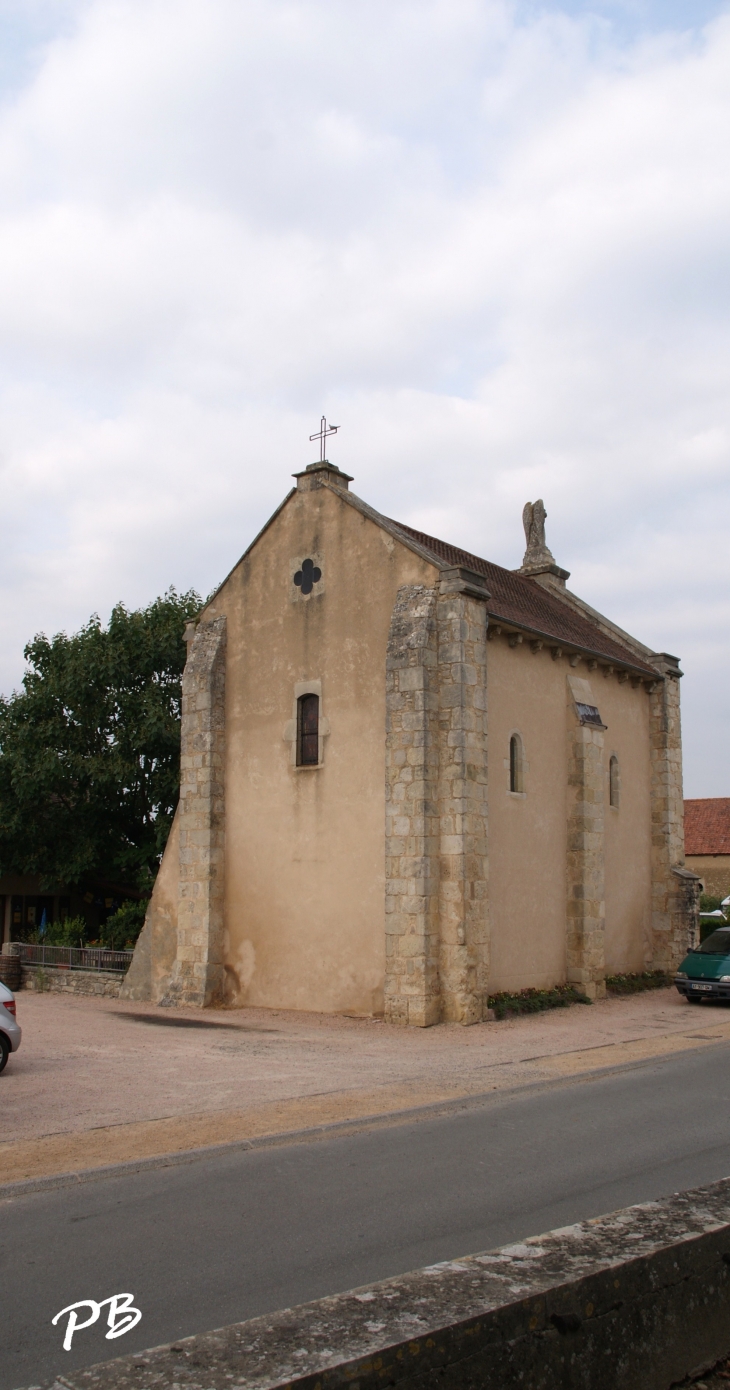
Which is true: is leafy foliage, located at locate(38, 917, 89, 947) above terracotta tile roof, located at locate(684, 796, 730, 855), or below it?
below

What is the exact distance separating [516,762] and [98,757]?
13.8m

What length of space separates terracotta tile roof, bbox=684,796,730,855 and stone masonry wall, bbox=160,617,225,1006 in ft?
97.9

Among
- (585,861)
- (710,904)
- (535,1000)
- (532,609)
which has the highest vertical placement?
(532,609)

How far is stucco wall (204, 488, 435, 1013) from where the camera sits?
17406 millimetres

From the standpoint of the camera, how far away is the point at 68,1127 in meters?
9.43

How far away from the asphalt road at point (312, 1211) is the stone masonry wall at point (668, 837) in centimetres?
1369

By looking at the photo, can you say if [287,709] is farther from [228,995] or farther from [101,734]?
[101,734]

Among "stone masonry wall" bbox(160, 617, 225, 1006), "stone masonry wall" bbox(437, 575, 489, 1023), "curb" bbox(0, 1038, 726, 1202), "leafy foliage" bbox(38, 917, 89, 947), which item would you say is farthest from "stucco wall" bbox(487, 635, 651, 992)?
"leafy foliage" bbox(38, 917, 89, 947)

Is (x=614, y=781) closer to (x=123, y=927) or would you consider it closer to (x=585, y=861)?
(x=585, y=861)

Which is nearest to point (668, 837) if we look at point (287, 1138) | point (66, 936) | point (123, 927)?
point (123, 927)

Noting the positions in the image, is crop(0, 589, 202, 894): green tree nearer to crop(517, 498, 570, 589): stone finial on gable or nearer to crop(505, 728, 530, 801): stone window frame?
crop(517, 498, 570, 589): stone finial on gable

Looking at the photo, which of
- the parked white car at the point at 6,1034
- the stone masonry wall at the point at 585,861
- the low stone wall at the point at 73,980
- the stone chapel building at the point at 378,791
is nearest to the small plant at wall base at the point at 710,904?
the stone chapel building at the point at 378,791

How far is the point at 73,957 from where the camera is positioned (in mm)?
21656

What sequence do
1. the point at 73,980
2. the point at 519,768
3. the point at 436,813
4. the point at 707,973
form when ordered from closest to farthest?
the point at 436,813 < the point at 519,768 < the point at 707,973 < the point at 73,980
